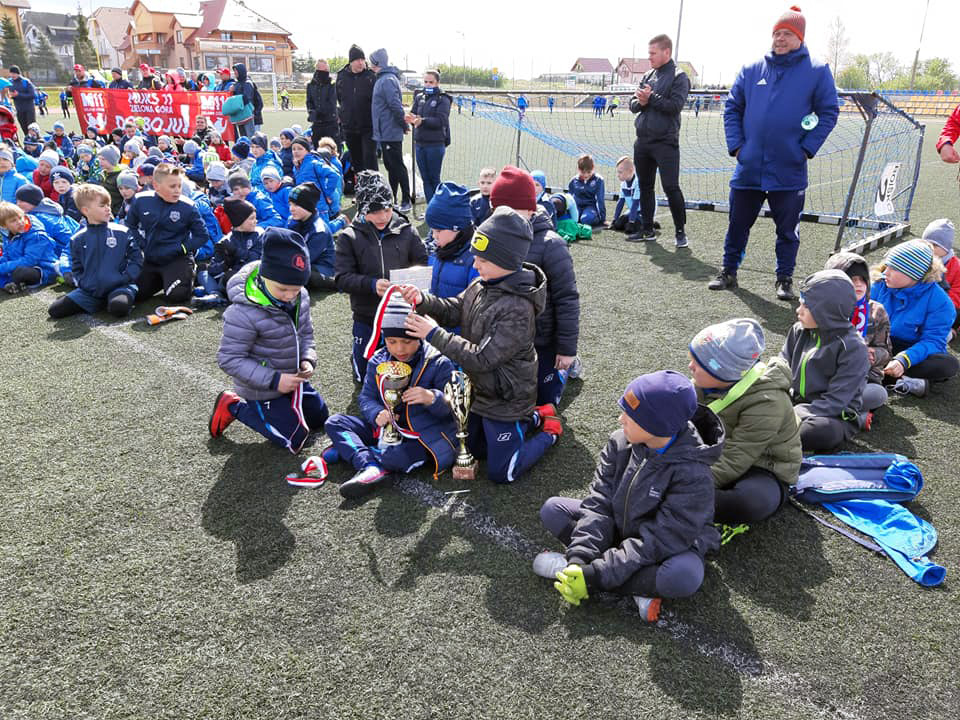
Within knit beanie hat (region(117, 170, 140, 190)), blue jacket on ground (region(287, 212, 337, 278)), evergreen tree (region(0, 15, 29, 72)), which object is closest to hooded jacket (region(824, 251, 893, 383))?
blue jacket on ground (region(287, 212, 337, 278))

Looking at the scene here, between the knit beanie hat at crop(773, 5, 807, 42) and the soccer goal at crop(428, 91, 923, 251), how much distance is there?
5.50 feet

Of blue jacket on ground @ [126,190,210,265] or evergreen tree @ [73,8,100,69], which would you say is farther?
evergreen tree @ [73,8,100,69]

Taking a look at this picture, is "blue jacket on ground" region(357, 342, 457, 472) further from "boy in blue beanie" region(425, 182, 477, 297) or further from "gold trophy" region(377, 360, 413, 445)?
"boy in blue beanie" region(425, 182, 477, 297)

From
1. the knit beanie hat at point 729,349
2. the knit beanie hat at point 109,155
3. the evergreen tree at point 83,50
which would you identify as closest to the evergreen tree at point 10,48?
the evergreen tree at point 83,50

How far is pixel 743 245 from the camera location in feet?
22.9

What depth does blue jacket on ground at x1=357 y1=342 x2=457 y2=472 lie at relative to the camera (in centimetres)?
379

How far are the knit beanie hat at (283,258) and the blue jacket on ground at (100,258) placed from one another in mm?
3628

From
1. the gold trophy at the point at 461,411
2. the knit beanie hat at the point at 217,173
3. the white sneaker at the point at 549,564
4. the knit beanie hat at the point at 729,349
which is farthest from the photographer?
the knit beanie hat at the point at 217,173

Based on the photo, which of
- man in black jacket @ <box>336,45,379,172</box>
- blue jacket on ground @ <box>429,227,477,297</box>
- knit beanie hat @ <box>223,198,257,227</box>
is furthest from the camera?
man in black jacket @ <box>336,45,379,172</box>

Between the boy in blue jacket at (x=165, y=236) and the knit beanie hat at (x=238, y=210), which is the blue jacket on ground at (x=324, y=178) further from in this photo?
the boy in blue jacket at (x=165, y=236)

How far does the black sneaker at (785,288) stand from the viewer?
21.9 ft

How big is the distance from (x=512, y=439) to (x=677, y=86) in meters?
6.17

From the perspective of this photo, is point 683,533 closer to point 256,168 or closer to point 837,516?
point 837,516

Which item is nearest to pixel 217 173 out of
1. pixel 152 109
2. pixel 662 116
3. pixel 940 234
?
pixel 662 116
